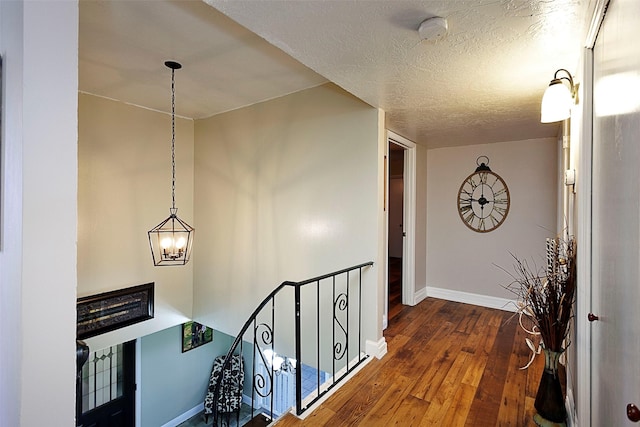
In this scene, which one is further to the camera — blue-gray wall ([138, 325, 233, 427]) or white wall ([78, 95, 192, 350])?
blue-gray wall ([138, 325, 233, 427])

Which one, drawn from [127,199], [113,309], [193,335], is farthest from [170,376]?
[127,199]

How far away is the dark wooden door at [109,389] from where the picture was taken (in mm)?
4375

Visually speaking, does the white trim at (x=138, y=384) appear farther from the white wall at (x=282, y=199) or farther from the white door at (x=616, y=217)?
the white door at (x=616, y=217)

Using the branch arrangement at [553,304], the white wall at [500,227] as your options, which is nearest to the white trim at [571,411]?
the branch arrangement at [553,304]

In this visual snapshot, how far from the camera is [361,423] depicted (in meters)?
2.01

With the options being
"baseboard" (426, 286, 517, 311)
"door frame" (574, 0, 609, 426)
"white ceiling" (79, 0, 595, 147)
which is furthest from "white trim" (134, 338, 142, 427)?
"door frame" (574, 0, 609, 426)

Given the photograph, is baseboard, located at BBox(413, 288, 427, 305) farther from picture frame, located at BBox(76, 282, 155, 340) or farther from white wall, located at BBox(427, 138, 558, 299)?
picture frame, located at BBox(76, 282, 155, 340)

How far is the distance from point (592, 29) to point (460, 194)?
3.13 m

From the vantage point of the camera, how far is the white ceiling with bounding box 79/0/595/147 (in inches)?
60.1

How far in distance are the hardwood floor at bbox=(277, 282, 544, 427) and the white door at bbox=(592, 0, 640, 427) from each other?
81 cm

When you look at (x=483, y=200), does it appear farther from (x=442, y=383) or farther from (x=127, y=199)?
(x=127, y=199)

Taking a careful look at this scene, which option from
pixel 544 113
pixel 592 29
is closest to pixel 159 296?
pixel 544 113

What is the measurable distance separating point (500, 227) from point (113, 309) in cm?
488

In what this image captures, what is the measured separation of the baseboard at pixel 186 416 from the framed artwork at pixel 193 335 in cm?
113
